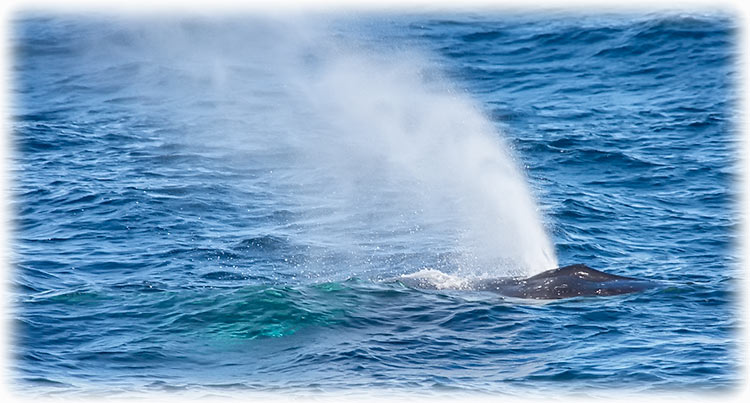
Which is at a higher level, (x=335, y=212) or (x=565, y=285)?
(x=565, y=285)

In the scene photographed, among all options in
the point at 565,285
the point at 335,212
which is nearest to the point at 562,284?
the point at 565,285

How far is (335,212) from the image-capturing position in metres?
29.5

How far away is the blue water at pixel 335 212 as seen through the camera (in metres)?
18.2

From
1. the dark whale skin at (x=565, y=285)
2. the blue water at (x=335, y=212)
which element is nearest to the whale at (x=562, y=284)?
the dark whale skin at (x=565, y=285)

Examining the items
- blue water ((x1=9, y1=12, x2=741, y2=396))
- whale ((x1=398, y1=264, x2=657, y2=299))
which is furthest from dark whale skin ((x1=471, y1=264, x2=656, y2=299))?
blue water ((x1=9, y1=12, x2=741, y2=396))

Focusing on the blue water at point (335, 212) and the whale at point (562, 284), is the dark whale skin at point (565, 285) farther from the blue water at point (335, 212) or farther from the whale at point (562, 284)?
the blue water at point (335, 212)

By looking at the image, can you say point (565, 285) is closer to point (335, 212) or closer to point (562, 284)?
point (562, 284)

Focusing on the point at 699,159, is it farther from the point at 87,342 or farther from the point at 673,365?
the point at 87,342

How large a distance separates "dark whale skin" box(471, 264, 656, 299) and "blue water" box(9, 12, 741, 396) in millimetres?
423

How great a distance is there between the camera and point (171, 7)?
192 feet

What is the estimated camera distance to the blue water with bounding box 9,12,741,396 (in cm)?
1820

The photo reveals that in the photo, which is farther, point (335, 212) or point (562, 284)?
point (335, 212)

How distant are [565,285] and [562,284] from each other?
7 centimetres

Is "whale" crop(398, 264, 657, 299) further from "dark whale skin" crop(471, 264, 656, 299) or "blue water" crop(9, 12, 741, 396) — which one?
"blue water" crop(9, 12, 741, 396)
